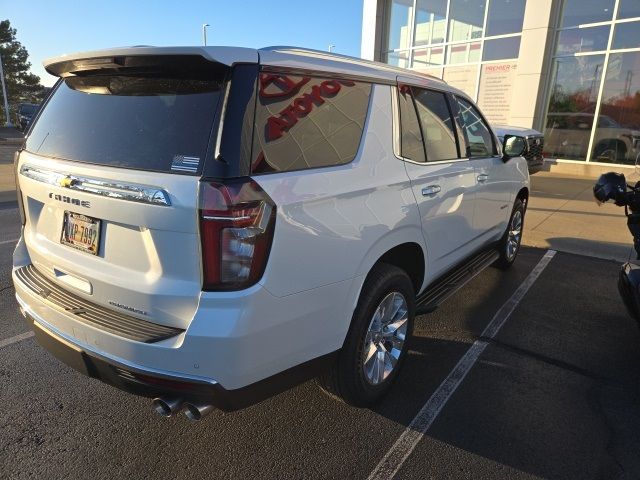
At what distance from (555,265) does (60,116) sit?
542 centimetres

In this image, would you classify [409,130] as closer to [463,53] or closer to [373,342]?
[373,342]

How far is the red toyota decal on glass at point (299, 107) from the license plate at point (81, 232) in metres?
0.91

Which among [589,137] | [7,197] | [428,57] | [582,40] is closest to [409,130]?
[7,197]

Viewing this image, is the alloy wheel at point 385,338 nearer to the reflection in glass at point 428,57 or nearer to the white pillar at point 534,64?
the white pillar at point 534,64

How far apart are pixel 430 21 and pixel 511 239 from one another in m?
14.4

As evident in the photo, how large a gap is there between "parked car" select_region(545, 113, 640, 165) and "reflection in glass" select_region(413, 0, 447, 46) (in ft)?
17.0

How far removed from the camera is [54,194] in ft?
7.58

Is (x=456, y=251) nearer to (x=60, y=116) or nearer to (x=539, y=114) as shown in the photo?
(x=60, y=116)

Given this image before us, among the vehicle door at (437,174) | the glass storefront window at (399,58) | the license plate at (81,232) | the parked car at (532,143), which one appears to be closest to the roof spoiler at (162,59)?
the license plate at (81,232)

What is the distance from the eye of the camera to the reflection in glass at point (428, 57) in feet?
56.2

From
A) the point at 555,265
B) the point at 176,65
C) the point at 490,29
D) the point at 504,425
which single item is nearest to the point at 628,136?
the point at 490,29

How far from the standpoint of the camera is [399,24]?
18.6 metres

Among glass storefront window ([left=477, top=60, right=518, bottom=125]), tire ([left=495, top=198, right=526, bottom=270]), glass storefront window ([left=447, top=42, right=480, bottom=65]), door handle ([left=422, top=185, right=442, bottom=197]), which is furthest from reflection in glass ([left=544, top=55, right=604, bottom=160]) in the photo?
door handle ([left=422, top=185, right=442, bottom=197])

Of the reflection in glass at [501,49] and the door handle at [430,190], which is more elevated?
the reflection in glass at [501,49]
